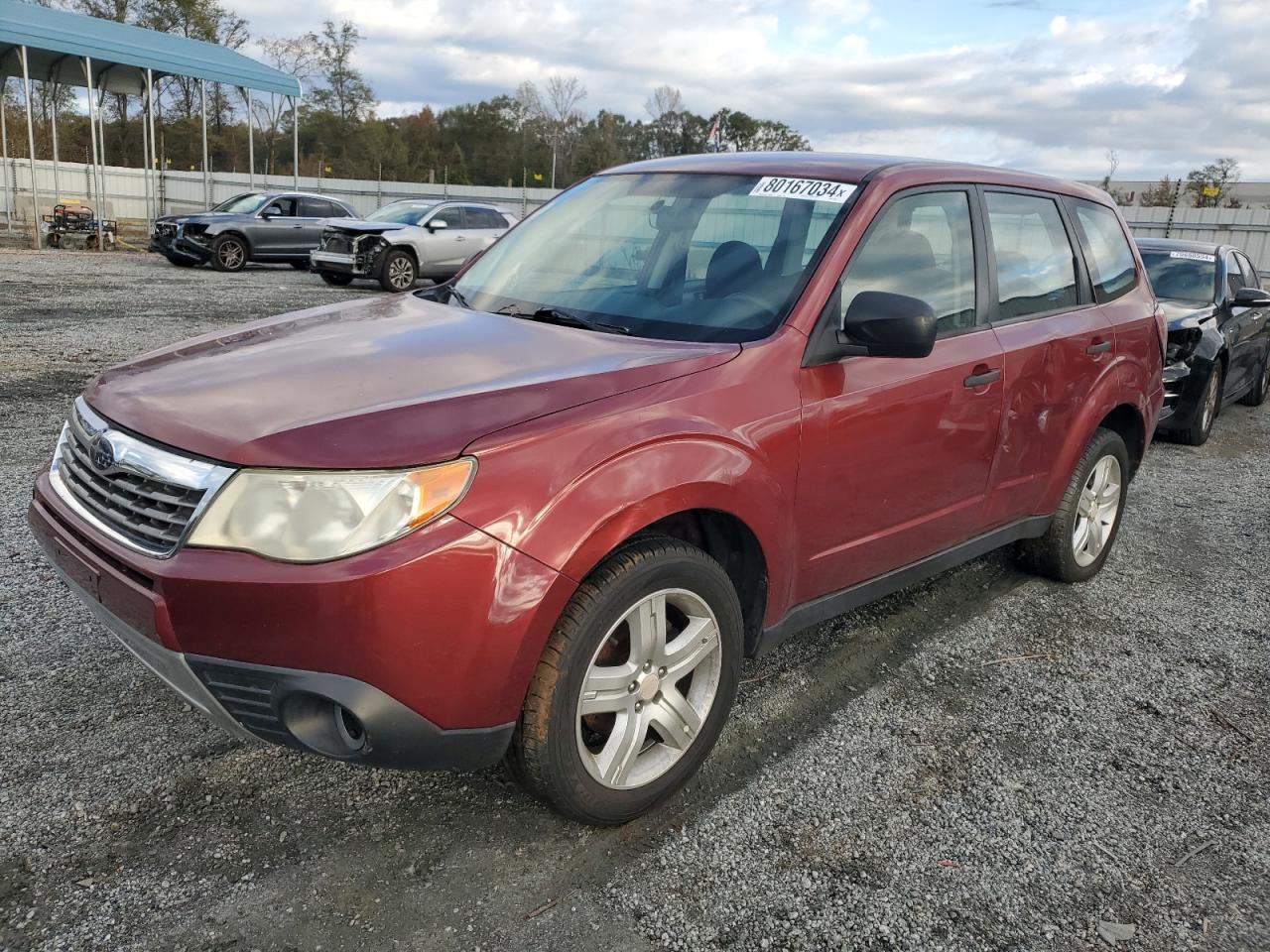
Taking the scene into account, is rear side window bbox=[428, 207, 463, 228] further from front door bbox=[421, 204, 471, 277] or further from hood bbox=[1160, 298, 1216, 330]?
hood bbox=[1160, 298, 1216, 330]

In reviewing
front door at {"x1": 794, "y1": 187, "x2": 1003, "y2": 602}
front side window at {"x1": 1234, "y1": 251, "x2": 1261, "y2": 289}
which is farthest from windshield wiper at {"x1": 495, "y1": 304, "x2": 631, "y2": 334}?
front side window at {"x1": 1234, "y1": 251, "x2": 1261, "y2": 289}

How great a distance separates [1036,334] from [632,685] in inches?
90.4

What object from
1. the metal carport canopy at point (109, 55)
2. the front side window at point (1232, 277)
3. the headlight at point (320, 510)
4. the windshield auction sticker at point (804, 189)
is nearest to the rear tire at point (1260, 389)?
the front side window at point (1232, 277)

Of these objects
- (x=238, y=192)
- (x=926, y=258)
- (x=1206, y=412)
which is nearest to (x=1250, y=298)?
(x=1206, y=412)

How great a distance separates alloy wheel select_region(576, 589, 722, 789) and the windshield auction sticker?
1.46m

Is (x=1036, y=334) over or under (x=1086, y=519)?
over

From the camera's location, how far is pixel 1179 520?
A: 240 inches

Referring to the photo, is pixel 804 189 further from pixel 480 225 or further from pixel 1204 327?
pixel 480 225

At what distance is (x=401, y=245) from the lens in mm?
17203

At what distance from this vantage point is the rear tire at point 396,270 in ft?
56.3

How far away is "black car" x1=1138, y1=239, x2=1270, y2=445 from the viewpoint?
318 inches

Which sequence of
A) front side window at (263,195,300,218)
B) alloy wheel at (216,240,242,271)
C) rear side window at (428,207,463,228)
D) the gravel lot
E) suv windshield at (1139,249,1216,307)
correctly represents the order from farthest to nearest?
front side window at (263,195,300,218) → alloy wheel at (216,240,242,271) → rear side window at (428,207,463,228) → suv windshield at (1139,249,1216,307) → the gravel lot

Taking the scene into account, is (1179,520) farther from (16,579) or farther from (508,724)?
(16,579)

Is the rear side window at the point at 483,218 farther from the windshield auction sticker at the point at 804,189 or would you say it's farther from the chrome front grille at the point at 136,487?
the chrome front grille at the point at 136,487
